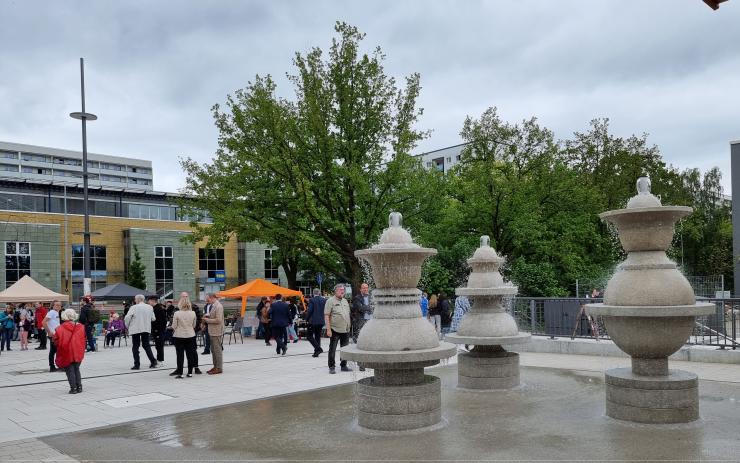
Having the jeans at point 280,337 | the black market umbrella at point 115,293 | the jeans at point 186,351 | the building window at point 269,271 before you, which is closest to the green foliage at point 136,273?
the building window at point 269,271

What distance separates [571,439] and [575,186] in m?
28.8

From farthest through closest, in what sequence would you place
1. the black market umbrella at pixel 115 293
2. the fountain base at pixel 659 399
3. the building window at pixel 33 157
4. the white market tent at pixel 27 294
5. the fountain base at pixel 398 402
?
the building window at pixel 33 157 < the black market umbrella at pixel 115 293 < the white market tent at pixel 27 294 < the fountain base at pixel 398 402 < the fountain base at pixel 659 399

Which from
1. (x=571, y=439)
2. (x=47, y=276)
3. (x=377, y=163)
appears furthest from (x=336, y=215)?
(x=47, y=276)

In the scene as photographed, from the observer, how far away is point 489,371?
9672 mm

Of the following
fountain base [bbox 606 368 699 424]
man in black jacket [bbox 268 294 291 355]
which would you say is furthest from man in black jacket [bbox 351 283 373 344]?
fountain base [bbox 606 368 699 424]

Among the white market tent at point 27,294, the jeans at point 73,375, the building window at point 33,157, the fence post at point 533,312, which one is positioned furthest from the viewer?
the building window at point 33,157

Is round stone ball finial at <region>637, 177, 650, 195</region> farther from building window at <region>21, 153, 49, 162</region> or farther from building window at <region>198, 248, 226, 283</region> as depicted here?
building window at <region>21, 153, 49, 162</region>

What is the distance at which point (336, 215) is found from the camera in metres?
24.2

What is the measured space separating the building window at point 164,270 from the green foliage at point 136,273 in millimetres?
3182

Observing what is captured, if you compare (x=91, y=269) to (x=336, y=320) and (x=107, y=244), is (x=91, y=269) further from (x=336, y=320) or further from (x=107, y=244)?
(x=336, y=320)

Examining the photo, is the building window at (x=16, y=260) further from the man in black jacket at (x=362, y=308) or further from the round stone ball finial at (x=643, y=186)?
the round stone ball finial at (x=643, y=186)

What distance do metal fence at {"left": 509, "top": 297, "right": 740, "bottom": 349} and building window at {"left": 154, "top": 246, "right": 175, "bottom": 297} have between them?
51974 millimetres

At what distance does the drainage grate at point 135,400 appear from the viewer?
386 inches

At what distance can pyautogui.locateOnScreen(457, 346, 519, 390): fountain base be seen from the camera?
9.67 metres
